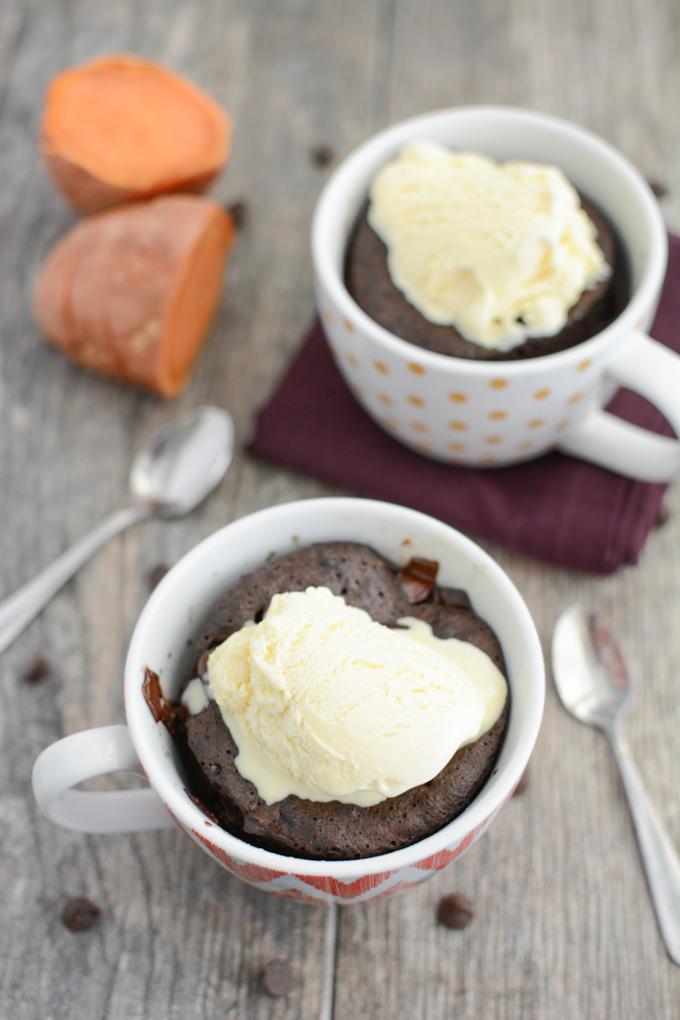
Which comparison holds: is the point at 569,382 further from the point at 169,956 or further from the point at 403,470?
the point at 169,956

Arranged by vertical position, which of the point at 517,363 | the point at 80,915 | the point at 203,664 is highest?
the point at 517,363

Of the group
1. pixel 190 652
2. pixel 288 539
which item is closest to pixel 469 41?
pixel 288 539

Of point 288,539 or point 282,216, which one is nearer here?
point 288,539

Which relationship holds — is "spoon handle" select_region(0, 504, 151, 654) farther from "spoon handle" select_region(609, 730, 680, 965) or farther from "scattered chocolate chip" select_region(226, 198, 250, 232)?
"spoon handle" select_region(609, 730, 680, 965)

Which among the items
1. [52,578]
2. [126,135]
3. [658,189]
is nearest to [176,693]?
[52,578]

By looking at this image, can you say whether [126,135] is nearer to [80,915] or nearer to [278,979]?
[80,915]

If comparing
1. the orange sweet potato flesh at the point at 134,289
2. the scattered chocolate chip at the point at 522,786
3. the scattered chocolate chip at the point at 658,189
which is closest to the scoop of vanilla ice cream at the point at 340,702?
the scattered chocolate chip at the point at 522,786
